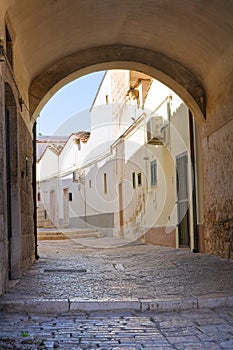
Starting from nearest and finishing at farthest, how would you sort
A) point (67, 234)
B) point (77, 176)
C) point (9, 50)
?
point (9, 50) < point (67, 234) < point (77, 176)

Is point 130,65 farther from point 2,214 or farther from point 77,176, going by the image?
point 77,176

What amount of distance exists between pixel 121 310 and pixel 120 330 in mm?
878

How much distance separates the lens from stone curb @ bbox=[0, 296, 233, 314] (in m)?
4.88

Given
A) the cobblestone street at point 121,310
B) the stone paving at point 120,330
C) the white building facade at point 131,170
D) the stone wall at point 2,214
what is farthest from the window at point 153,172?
the stone paving at point 120,330

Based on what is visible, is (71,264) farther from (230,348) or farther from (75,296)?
(230,348)

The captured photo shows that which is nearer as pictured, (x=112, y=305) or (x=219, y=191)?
(x=112, y=305)

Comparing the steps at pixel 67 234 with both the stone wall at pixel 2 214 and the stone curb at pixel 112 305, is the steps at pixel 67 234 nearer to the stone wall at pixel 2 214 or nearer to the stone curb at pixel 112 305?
the stone wall at pixel 2 214

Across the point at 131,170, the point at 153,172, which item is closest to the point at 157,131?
the point at 153,172

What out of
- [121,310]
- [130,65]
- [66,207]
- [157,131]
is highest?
[130,65]

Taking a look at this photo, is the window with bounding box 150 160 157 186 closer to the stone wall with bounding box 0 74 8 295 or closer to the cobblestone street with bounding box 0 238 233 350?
the cobblestone street with bounding box 0 238 233 350

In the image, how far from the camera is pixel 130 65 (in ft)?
33.9

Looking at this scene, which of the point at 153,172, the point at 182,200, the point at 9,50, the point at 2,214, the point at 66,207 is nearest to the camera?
the point at 2,214

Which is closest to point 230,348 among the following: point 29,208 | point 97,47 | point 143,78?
point 29,208

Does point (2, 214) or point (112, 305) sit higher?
point (2, 214)
